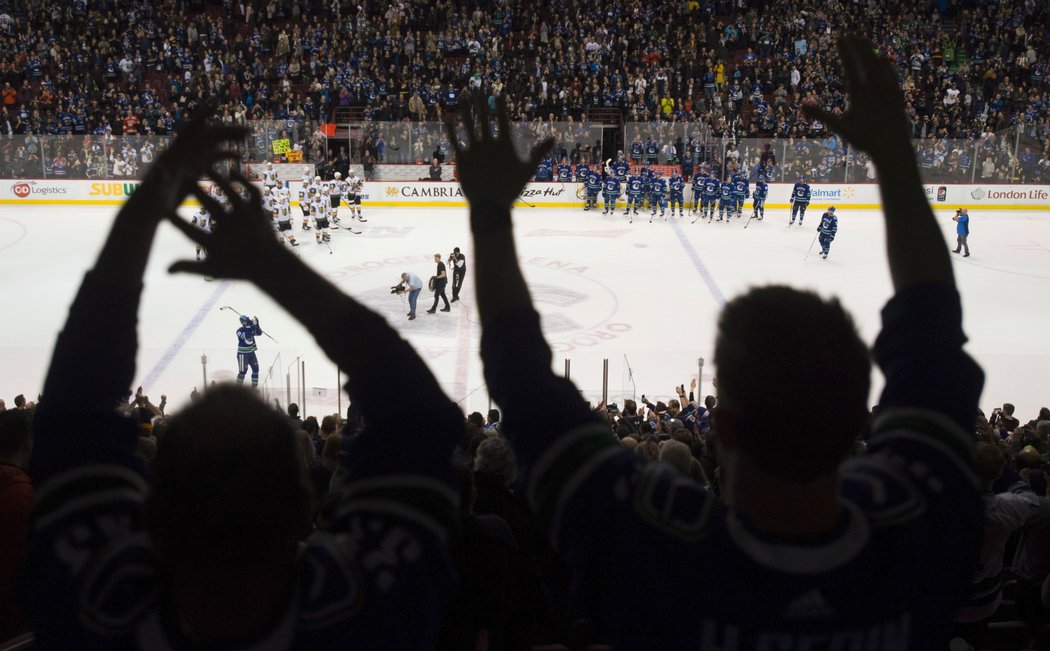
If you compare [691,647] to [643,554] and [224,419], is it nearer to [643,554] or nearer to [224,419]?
[643,554]

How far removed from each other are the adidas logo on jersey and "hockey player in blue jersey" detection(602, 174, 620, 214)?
2376 centimetres

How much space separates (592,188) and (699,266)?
23.5 ft

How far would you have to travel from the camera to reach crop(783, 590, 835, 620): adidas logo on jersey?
113 centimetres

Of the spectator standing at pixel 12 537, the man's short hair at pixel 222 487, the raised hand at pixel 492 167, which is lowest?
the spectator standing at pixel 12 537

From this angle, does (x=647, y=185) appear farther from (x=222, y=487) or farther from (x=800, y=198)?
(x=222, y=487)

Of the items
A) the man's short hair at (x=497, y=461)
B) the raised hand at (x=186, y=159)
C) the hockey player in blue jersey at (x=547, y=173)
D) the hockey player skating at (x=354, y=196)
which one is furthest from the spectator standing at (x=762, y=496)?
the hockey player in blue jersey at (x=547, y=173)

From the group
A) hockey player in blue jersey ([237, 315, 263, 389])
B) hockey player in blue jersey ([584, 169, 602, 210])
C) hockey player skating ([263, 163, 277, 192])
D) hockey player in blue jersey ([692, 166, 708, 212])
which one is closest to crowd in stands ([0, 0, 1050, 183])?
hockey player in blue jersey ([584, 169, 602, 210])

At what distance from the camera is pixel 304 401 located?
9.99 metres

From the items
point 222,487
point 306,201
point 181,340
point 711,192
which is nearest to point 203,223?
point 181,340

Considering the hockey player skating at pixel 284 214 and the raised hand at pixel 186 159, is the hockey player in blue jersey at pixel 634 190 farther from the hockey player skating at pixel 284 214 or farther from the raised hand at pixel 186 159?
the raised hand at pixel 186 159

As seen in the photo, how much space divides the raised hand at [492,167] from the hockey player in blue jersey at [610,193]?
23487 mm

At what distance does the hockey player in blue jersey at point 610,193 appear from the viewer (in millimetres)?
24547

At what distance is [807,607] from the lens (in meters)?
1.13

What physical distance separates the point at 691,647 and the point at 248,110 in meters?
29.6
